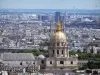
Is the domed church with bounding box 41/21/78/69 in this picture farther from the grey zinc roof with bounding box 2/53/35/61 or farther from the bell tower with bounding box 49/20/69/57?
the grey zinc roof with bounding box 2/53/35/61

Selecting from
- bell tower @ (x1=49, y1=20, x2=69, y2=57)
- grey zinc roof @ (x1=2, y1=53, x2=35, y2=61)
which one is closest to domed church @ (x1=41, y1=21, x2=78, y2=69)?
bell tower @ (x1=49, y1=20, x2=69, y2=57)

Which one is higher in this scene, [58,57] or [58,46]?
[58,46]

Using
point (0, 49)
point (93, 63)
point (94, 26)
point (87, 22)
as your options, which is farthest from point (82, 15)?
point (93, 63)

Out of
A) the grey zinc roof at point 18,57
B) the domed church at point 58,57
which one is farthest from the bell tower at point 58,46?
the grey zinc roof at point 18,57

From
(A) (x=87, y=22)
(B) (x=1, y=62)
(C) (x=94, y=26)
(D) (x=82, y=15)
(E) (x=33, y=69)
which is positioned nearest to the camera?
(E) (x=33, y=69)

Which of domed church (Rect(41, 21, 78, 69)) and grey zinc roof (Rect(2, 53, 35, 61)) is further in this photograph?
grey zinc roof (Rect(2, 53, 35, 61))

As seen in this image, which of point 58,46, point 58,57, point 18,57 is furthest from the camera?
point 18,57

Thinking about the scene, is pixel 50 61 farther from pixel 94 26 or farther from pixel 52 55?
pixel 94 26

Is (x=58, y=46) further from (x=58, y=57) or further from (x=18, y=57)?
(x=18, y=57)

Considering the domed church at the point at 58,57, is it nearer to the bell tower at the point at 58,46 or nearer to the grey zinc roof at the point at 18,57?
the bell tower at the point at 58,46

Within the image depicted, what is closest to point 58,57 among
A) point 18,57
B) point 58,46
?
point 58,46

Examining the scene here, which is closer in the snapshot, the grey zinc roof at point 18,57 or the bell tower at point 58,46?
the bell tower at point 58,46
